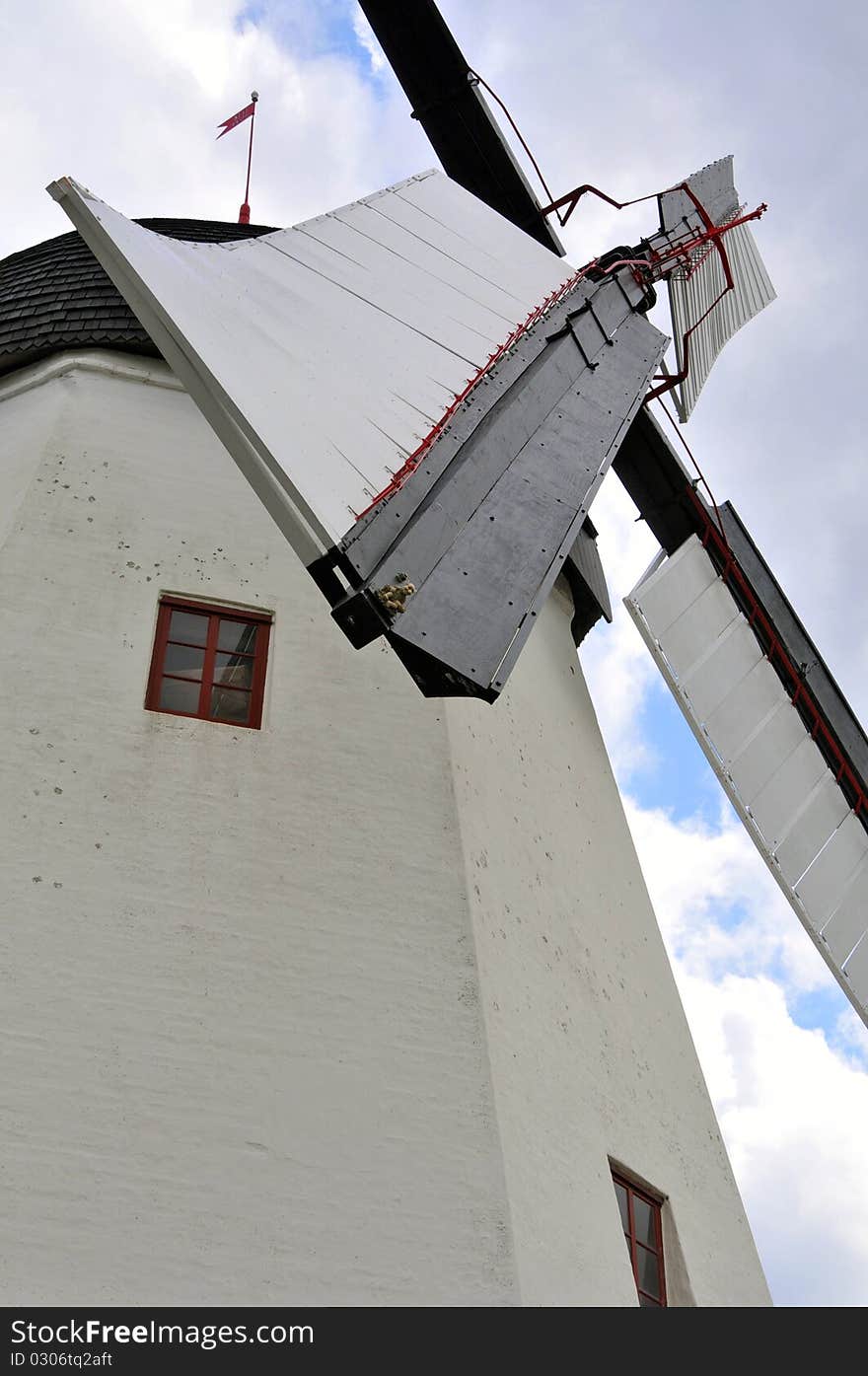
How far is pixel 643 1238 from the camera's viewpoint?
584 cm

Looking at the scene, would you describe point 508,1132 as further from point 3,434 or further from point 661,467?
point 661,467

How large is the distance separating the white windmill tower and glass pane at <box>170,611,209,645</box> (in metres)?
0.02

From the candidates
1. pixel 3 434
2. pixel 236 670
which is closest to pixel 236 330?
pixel 236 670

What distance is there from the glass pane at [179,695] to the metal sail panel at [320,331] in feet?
5.03

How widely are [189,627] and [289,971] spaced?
1812 millimetres

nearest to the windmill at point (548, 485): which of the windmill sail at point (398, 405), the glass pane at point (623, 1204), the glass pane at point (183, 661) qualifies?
the windmill sail at point (398, 405)

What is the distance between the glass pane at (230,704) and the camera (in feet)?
20.2

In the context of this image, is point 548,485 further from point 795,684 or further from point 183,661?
point 795,684

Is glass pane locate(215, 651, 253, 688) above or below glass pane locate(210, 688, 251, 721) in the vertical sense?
above

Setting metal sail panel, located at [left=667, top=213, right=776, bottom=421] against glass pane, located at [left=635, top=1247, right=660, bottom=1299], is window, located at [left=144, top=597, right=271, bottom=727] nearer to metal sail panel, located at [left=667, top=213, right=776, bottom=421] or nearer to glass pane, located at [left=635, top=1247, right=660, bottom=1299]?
glass pane, located at [left=635, top=1247, right=660, bottom=1299]

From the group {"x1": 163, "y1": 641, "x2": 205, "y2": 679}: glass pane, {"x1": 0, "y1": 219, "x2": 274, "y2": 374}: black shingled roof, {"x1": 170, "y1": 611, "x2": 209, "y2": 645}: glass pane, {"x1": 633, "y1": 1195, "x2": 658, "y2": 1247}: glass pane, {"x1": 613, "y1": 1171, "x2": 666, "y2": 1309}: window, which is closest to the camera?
{"x1": 613, "y1": 1171, "x2": 666, "y2": 1309}: window

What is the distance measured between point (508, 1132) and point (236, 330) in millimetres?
2910

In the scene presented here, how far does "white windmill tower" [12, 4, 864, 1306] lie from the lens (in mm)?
4660

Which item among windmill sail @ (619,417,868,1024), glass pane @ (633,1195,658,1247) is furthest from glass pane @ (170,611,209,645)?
glass pane @ (633,1195,658,1247)
